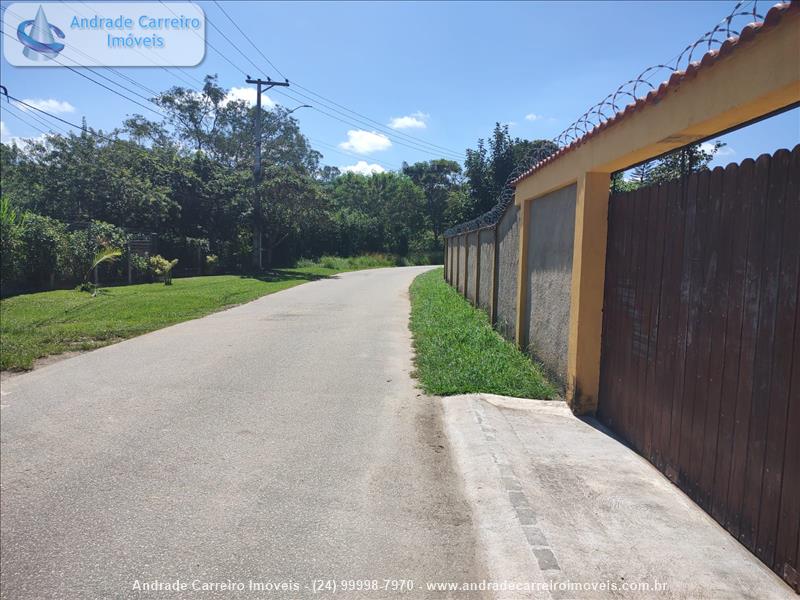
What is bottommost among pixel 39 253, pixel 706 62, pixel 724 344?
pixel 724 344

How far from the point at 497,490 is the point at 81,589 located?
8.30ft

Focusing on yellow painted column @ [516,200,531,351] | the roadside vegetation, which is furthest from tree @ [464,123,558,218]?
the roadside vegetation

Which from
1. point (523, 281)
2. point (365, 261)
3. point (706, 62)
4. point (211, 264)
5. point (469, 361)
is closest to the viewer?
point (706, 62)

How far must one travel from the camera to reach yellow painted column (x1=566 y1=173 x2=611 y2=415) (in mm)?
5262

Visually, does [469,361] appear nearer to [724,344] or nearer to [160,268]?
[724,344]

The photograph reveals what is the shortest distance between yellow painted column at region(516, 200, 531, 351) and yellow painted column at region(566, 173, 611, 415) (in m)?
2.21

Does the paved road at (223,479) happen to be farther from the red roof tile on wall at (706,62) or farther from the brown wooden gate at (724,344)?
the red roof tile on wall at (706,62)

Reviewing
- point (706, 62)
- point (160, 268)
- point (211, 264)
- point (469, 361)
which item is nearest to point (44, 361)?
point (469, 361)

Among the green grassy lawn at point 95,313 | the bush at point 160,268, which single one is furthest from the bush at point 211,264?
the green grassy lawn at point 95,313

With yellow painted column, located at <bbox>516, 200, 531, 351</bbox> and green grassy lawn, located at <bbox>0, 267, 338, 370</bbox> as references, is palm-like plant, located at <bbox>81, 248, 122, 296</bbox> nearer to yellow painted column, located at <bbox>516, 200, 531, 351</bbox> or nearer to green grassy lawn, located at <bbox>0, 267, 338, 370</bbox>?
green grassy lawn, located at <bbox>0, 267, 338, 370</bbox>

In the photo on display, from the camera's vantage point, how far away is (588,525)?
3320 millimetres

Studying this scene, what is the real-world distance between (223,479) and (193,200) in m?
26.3

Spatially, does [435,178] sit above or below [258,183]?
above

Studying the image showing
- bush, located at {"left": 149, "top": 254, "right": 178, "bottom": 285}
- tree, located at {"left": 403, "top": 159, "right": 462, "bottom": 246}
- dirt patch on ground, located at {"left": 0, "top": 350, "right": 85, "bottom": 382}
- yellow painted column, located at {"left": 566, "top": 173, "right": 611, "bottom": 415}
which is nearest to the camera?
yellow painted column, located at {"left": 566, "top": 173, "right": 611, "bottom": 415}
